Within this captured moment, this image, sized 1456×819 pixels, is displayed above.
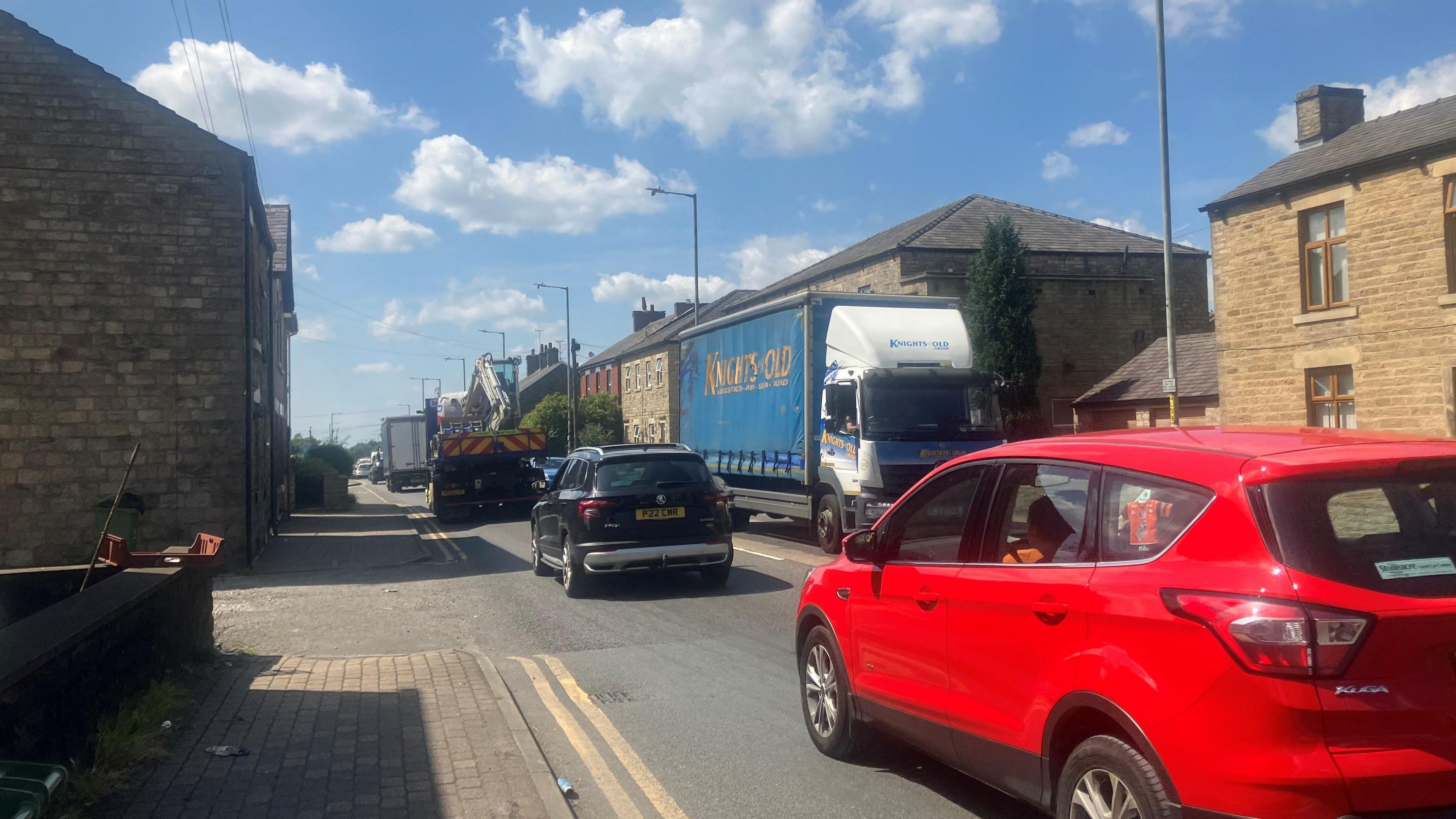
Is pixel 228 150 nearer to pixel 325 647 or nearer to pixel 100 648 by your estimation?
pixel 325 647

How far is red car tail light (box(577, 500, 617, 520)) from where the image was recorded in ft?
39.2

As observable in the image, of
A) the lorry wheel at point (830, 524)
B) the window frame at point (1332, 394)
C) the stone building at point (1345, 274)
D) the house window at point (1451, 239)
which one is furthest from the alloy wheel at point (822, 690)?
the house window at point (1451, 239)

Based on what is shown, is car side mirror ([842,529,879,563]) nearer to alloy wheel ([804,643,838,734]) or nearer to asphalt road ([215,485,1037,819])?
alloy wheel ([804,643,838,734])

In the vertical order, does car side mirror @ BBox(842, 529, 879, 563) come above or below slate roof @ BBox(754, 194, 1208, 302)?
below

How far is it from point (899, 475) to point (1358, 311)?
10.3m

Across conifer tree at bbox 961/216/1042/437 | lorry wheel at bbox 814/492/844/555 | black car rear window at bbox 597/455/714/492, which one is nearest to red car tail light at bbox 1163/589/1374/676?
black car rear window at bbox 597/455/714/492

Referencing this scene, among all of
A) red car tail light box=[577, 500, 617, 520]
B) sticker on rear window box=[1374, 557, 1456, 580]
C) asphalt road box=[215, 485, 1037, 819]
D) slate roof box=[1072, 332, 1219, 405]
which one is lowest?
asphalt road box=[215, 485, 1037, 819]

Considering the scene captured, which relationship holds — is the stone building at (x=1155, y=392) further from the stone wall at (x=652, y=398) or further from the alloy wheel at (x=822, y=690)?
the stone wall at (x=652, y=398)

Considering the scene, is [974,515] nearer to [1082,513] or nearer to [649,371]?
[1082,513]

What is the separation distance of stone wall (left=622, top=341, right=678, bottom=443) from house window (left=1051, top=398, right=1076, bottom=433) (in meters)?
19.6

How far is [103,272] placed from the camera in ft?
52.2

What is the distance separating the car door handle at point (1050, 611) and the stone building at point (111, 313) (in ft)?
49.4

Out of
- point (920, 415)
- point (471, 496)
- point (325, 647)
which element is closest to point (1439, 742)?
point (325, 647)

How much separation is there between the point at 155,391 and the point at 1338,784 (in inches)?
655
